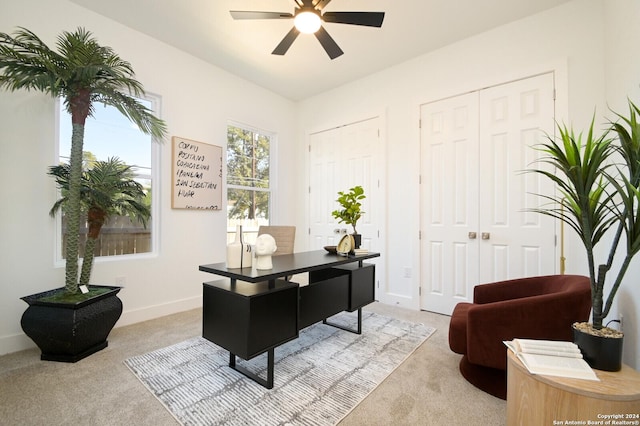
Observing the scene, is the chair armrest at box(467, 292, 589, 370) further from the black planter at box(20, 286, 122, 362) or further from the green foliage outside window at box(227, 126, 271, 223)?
the green foliage outside window at box(227, 126, 271, 223)

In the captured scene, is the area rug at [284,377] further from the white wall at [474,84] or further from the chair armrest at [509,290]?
the white wall at [474,84]

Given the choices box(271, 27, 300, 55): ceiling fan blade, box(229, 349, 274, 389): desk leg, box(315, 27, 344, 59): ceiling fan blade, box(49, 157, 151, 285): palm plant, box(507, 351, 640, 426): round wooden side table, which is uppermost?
box(271, 27, 300, 55): ceiling fan blade

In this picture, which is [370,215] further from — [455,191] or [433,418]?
[433,418]

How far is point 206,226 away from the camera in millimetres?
3613

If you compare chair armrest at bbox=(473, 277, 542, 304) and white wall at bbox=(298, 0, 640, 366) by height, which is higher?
white wall at bbox=(298, 0, 640, 366)

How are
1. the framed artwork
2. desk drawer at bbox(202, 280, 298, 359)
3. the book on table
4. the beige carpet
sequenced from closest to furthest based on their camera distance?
the book on table < the beige carpet < desk drawer at bbox(202, 280, 298, 359) < the framed artwork

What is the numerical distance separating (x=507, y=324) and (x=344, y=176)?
9.60 ft

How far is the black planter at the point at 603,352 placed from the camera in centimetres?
119

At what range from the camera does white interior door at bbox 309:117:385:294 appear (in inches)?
152

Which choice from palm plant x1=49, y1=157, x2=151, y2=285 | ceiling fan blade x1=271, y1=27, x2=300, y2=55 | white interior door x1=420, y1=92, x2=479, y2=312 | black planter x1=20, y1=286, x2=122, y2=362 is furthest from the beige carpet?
ceiling fan blade x1=271, y1=27, x2=300, y2=55

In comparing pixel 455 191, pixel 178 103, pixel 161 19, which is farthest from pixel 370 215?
pixel 161 19

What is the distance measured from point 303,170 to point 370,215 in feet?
5.04

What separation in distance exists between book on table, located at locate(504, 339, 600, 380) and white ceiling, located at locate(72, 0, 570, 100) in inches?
113

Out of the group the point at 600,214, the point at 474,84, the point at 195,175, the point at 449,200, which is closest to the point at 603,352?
the point at 600,214
